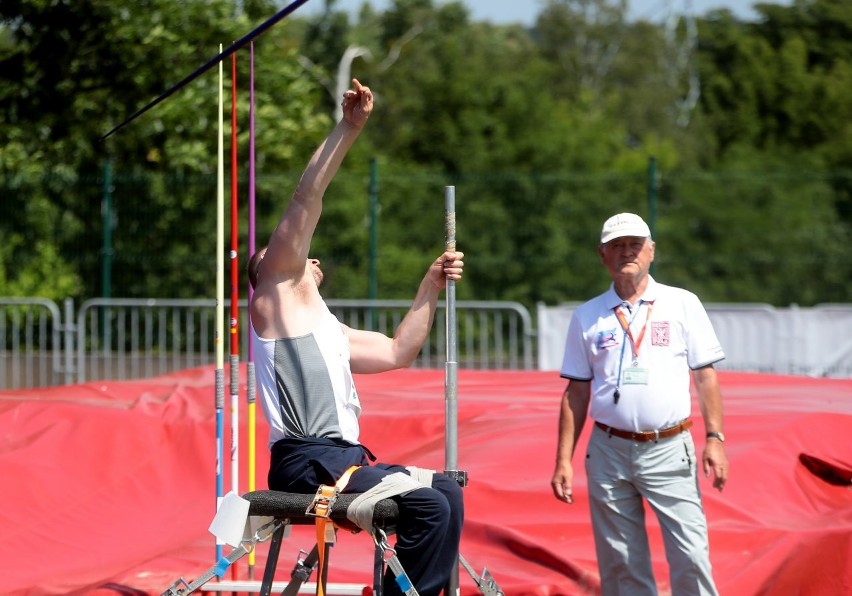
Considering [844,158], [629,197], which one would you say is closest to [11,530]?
[629,197]

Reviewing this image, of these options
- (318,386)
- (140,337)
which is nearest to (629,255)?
(318,386)

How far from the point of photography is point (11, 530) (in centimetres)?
618

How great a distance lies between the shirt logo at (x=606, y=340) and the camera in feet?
15.6

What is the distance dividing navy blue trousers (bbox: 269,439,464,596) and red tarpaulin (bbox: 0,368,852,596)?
39.5 inches

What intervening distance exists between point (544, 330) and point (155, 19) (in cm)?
528

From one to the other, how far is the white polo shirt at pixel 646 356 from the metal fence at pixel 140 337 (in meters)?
7.24

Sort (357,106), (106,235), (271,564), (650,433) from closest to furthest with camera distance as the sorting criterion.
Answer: (357,106)
(271,564)
(650,433)
(106,235)

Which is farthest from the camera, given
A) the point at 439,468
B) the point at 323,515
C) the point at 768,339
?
the point at 768,339

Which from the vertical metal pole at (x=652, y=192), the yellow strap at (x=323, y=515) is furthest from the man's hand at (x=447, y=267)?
the vertical metal pole at (x=652, y=192)

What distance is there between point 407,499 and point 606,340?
3.41 ft

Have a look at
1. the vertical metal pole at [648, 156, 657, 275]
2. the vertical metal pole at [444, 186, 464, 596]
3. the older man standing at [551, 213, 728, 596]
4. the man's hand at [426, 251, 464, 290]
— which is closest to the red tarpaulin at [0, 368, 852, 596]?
the older man standing at [551, 213, 728, 596]

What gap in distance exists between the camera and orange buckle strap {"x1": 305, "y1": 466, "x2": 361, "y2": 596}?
4.20 meters

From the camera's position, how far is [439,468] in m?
6.34

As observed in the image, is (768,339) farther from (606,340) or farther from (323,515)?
(323,515)
